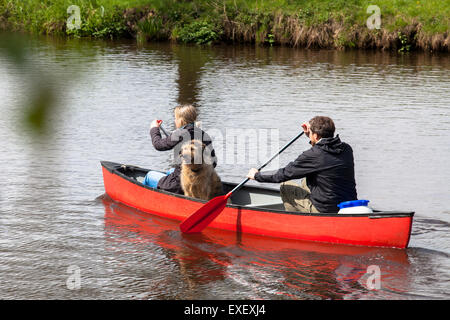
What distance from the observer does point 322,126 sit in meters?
6.36

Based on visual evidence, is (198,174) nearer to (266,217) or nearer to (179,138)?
(179,138)

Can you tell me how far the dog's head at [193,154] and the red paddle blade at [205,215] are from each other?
1.39 ft

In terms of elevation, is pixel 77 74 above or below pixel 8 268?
above

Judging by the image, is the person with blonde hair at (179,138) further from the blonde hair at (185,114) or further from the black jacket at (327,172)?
the black jacket at (327,172)

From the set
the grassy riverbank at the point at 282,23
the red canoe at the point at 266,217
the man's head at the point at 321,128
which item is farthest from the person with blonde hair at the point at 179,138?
the grassy riverbank at the point at 282,23

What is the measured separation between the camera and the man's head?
636 cm

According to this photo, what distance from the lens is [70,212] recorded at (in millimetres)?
7926

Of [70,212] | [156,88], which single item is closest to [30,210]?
[70,212]

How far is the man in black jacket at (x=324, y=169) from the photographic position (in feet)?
21.1

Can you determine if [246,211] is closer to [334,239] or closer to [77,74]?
[334,239]

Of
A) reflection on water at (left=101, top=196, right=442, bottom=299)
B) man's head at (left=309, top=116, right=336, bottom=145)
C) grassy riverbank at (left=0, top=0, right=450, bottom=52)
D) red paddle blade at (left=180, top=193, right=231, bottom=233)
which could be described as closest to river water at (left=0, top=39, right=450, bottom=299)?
reflection on water at (left=101, top=196, right=442, bottom=299)

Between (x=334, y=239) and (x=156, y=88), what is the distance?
1062cm

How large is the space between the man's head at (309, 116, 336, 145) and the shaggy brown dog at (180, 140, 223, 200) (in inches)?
47.5

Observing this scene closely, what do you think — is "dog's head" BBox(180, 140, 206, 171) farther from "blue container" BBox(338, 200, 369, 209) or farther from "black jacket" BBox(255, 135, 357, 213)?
"blue container" BBox(338, 200, 369, 209)
